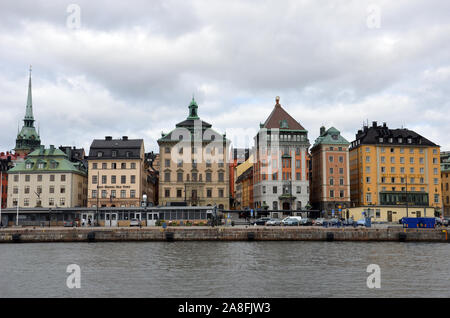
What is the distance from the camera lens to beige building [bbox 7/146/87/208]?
4375 inches

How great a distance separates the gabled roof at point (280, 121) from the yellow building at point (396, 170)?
17.7 m

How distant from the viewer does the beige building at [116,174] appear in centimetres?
11044

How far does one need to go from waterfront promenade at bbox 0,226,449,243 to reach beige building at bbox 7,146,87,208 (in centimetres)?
3848

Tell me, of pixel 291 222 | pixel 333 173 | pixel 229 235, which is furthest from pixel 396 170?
pixel 229 235

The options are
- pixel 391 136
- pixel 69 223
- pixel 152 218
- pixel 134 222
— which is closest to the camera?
pixel 134 222

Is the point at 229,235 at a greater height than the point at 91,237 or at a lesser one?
greater

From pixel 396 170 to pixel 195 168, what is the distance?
164 ft

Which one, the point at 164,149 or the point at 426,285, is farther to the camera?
the point at 164,149

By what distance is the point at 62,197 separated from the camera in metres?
112

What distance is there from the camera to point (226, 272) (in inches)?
1556

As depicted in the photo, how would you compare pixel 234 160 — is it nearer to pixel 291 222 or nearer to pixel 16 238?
pixel 291 222
